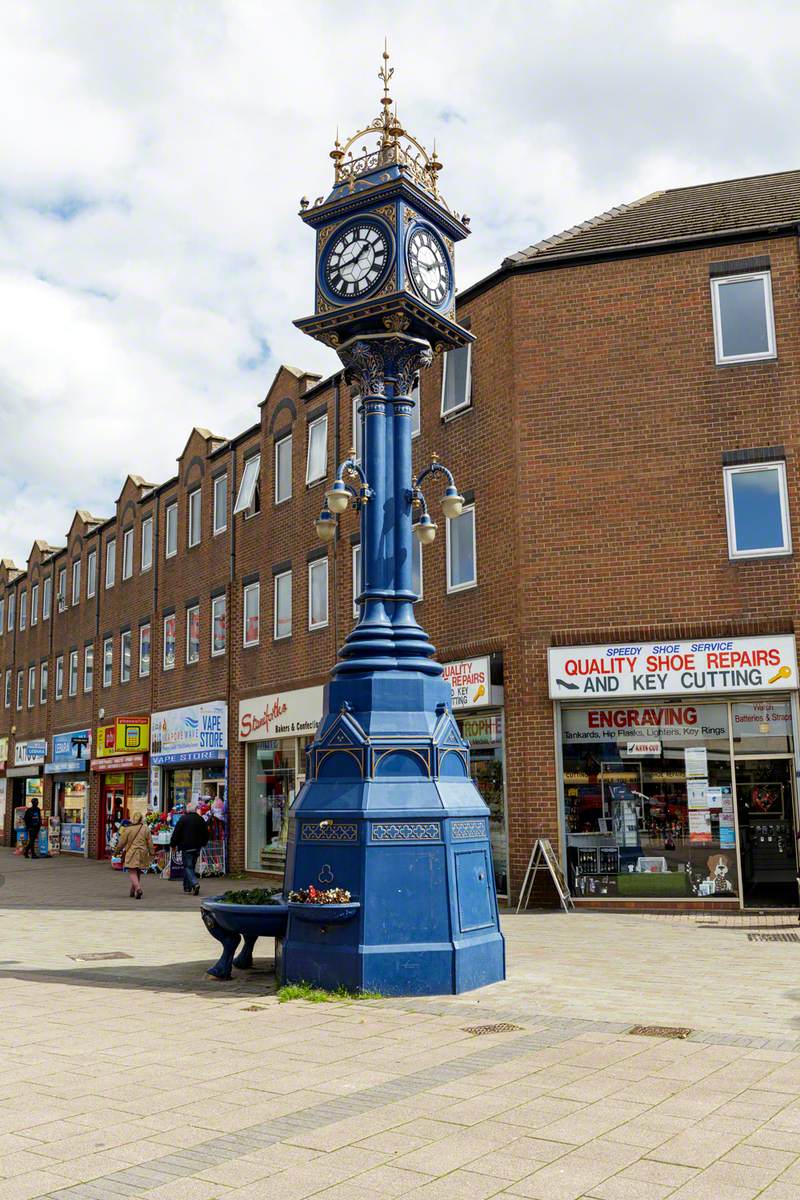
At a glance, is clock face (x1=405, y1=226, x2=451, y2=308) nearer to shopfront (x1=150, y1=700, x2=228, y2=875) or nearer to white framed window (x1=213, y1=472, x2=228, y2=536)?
shopfront (x1=150, y1=700, x2=228, y2=875)

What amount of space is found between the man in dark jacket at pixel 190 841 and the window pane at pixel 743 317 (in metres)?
12.8

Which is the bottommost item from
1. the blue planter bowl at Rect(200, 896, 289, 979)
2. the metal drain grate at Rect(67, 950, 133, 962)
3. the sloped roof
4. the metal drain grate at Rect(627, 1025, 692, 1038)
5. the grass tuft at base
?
the metal drain grate at Rect(67, 950, 133, 962)

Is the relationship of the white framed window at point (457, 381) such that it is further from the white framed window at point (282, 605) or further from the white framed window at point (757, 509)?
the white framed window at point (282, 605)

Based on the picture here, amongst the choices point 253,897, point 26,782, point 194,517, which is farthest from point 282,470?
point 26,782

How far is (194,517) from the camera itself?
30469mm

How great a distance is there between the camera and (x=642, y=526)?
1664 centimetres

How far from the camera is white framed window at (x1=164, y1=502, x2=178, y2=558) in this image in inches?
1248

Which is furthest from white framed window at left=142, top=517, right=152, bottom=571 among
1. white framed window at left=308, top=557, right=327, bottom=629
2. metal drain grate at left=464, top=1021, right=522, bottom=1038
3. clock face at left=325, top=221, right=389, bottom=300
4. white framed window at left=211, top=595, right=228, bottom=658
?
metal drain grate at left=464, top=1021, right=522, bottom=1038

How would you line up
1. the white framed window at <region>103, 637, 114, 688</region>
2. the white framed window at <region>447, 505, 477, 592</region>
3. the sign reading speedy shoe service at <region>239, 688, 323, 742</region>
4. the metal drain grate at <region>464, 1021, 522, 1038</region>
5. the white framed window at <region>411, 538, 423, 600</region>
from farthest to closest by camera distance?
the white framed window at <region>103, 637, 114, 688</region>
the sign reading speedy shoe service at <region>239, 688, 323, 742</region>
the white framed window at <region>411, 538, 423, 600</region>
the white framed window at <region>447, 505, 477, 592</region>
the metal drain grate at <region>464, 1021, 522, 1038</region>

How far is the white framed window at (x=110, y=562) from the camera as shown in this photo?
36.4 m

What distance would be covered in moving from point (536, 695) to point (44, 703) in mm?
29799

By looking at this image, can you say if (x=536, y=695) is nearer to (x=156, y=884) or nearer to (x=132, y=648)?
(x=156, y=884)

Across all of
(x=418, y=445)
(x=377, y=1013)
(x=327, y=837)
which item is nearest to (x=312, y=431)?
(x=418, y=445)

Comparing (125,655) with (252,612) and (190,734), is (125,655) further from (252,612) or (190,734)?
(252,612)
